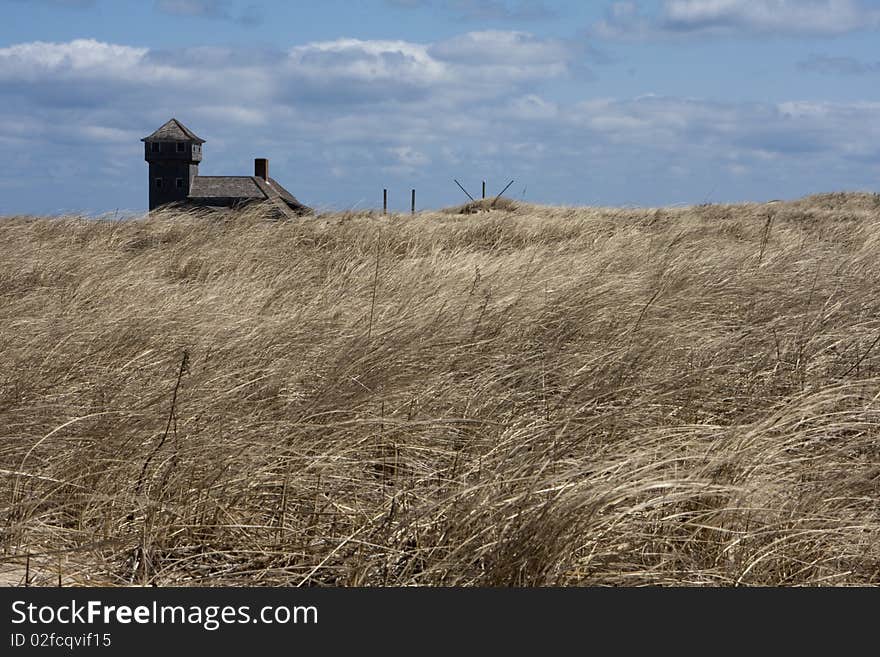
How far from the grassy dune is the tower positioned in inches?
2268

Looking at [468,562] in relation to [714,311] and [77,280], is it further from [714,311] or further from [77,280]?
[77,280]

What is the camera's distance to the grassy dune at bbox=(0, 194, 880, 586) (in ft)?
8.31

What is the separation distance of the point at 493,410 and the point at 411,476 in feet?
1.95

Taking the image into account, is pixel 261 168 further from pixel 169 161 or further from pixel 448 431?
pixel 448 431

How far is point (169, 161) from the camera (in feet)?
202

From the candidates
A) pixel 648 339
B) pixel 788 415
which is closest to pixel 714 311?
pixel 648 339

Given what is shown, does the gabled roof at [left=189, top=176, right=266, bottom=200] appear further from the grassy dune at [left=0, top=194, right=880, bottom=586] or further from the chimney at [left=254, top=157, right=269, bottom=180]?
the grassy dune at [left=0, top=194, right=880, bottom=586]

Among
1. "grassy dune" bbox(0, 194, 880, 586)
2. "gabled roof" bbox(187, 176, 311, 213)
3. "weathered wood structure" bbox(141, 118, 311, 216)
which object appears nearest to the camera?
"grassy dune" bbox(0, 194, 880, 586)

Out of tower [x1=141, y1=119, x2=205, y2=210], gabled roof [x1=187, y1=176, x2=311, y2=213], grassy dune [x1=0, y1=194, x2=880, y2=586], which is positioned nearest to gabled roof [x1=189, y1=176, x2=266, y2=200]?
gabled roof [x1=187, y1=176, x2=311, y2=213]

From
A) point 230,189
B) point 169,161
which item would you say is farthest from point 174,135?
point 230,189

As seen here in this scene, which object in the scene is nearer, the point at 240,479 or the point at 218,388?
the point at 240,479

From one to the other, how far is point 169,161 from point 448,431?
61976 millimetres

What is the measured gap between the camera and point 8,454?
3.20 m

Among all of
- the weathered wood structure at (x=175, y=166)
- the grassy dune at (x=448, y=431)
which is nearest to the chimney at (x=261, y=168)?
the weathered wood structure at (x=175, y=166)
